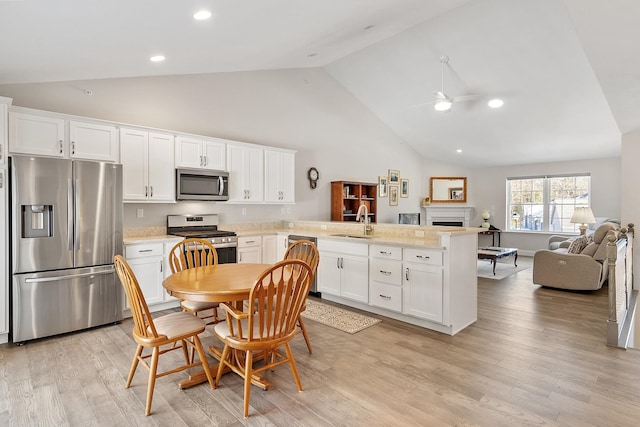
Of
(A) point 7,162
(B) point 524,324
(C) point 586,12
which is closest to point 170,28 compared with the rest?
(A) point 7,162

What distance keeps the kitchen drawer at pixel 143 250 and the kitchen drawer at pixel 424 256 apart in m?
2.91

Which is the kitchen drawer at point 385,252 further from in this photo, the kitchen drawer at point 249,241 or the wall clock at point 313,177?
the wall clock at point 313,177

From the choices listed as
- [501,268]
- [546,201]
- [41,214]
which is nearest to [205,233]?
[41,214]

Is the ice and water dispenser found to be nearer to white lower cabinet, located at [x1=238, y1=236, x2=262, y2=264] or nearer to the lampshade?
white lower cabinet, located at [x1=238, y1=236, x2=262, y2=264]

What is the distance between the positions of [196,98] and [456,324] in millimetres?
4668

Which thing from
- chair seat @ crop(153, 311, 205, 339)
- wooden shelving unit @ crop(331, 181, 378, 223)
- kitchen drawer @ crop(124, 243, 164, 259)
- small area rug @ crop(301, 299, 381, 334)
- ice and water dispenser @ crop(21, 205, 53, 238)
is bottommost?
small area rug @ crop(301, 299, 381, 334)

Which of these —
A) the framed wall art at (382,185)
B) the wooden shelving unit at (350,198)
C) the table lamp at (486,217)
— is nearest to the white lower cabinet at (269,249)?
the wooden shelving unit at (350,198)

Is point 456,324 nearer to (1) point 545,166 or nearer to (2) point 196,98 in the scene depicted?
(2) point 196,98

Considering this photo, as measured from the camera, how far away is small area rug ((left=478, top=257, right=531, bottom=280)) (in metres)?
6.58

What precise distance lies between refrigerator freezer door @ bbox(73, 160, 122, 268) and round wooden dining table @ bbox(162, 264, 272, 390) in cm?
136

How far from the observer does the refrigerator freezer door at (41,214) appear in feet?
10.8

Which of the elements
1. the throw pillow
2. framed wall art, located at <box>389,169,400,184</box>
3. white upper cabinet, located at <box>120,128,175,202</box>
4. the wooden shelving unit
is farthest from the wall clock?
the throw pillow

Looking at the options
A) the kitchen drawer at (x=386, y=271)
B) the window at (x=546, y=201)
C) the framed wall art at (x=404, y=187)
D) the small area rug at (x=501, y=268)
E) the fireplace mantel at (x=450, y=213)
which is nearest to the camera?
the kitchen drawer at (x=386, y=271)

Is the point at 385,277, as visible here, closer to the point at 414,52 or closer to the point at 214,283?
the point at 214,283
